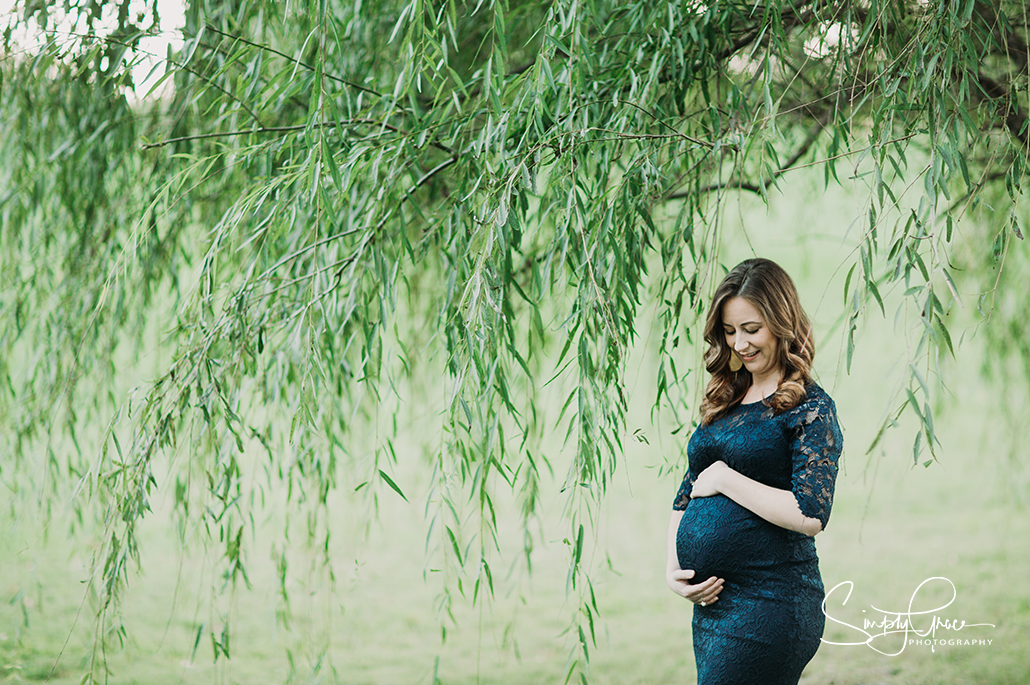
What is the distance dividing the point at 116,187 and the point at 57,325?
464mm

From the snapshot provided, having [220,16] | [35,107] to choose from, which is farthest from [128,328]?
[220,16]

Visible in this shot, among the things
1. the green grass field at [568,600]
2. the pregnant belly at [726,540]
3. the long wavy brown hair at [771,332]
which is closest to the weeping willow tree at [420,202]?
the long wavy brown hair at [771,332]

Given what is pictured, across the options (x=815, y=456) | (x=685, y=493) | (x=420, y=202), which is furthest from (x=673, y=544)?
(x=420, y=202)

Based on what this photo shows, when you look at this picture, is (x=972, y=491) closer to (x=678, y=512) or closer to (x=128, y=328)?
(x=678, y=512)

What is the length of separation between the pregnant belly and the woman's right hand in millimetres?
16

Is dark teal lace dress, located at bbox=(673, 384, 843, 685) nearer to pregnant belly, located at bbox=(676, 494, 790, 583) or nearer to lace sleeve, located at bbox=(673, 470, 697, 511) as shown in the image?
pregnant belly, located at bbox=(676, 494, 790, 583)

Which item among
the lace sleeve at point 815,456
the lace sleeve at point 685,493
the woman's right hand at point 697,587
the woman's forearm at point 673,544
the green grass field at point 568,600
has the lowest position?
the green grass field at point 568,600

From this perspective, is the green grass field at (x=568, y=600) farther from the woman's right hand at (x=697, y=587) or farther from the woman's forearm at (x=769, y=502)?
the woman's forearm at (x=769, y=502)

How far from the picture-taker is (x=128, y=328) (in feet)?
9.00

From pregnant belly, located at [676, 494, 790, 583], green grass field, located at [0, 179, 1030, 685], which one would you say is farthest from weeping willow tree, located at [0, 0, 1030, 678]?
green grass field, located at [0, 179, 1030, 685]

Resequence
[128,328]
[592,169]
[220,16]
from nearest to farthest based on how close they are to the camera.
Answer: [592,169] → [220,16] → [128,328]

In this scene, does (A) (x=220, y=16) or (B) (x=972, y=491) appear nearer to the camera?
(A) (x=220, y=16)

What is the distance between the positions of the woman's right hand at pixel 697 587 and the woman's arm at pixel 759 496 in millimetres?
154

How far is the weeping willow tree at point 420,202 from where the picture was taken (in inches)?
63.1
